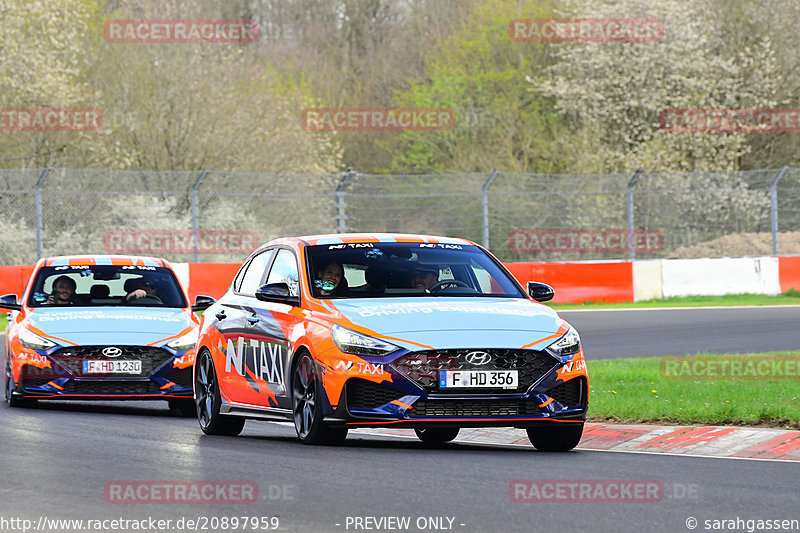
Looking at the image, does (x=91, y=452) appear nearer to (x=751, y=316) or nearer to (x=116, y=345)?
(x=116, y=345)

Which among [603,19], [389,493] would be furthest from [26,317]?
[603,19]

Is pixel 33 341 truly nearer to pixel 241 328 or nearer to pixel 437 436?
pixel 241 328

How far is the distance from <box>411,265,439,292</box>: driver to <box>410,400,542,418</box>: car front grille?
1.42m

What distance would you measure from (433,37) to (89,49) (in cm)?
2368

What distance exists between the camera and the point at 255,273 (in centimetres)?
1222

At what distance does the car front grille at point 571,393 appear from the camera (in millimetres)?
10141

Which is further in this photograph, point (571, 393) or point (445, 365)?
point (571, 393)

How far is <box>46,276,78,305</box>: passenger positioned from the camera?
15.2m

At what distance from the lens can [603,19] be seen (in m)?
46.8

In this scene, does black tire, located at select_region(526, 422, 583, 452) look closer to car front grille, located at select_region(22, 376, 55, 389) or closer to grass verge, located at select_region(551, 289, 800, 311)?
car front grille, located at select_region(22, 376, 55, 389)

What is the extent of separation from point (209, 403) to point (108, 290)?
3.53 m

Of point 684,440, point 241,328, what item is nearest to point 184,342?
point 241,328

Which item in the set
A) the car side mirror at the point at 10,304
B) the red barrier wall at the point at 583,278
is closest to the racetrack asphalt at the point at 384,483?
the car side mirror at the point at 10,304

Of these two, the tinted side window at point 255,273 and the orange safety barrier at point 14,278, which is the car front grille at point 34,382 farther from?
the orange safety barrier at point 14,278
